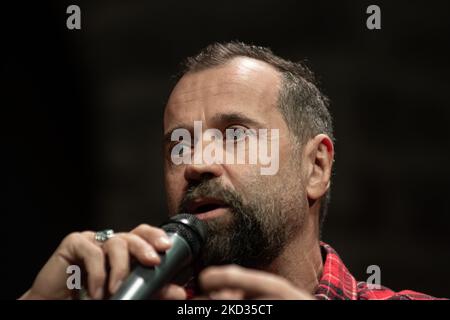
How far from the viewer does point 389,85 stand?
98.7 inches

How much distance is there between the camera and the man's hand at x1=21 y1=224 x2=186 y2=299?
101 cm

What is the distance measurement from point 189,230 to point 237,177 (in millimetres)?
302

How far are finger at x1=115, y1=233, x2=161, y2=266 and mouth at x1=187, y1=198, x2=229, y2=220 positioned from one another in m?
0.31

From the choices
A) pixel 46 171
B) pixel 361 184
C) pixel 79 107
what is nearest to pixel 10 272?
pixel 46 171

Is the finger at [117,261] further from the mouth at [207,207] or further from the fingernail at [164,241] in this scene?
the mouth at [207,207]

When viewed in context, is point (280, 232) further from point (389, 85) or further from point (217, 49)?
point (389, 85)

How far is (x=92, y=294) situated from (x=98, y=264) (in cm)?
7

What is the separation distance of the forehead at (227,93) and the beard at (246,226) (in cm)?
23

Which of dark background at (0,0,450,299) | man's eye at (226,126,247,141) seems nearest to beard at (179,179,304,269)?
man's eye at (226,126,247,141)

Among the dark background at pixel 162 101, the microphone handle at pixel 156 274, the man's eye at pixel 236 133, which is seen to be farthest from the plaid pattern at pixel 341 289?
the dark background at pixel 162 101

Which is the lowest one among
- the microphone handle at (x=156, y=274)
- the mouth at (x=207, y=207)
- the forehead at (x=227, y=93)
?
the microphone handle at (x=156, y=274)

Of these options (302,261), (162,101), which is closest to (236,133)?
(302,261)

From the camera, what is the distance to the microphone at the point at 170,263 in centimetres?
95

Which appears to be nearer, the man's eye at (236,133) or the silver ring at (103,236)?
the silver ring at (103,236)
